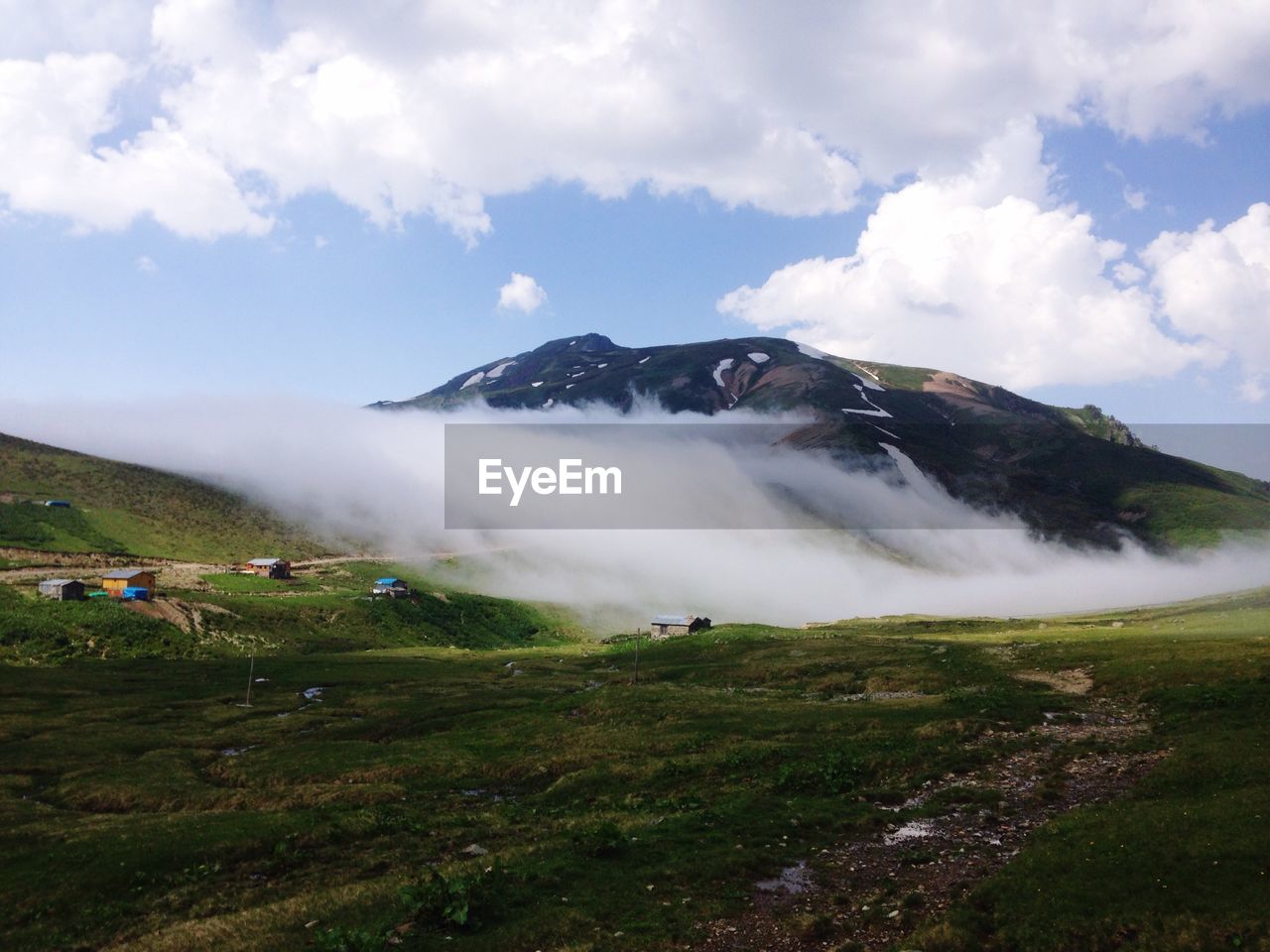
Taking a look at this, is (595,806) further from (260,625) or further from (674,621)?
(674,621)

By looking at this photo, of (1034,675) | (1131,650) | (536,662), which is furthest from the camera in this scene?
(536,662)

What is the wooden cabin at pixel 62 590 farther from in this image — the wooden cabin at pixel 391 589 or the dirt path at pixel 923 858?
the dirt path at pixel 923 858

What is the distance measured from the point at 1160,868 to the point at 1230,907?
122 inches

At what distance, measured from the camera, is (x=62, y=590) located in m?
132

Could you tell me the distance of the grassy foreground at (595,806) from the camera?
80.9ft

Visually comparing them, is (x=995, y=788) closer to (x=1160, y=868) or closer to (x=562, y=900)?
(x=1160, y=868)

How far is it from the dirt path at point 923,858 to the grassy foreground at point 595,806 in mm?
503

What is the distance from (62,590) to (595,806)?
130609 mm

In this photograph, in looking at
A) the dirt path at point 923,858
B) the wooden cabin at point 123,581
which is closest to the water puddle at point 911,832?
the dirt path at point 923,858

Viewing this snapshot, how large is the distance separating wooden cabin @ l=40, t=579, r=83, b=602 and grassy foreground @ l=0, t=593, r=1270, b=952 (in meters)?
37.6

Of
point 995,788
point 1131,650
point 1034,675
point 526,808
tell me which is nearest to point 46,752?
point 526,808

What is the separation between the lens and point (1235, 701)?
50.5 metres

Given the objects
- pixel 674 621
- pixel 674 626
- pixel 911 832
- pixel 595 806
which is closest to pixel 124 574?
pixel 674 626

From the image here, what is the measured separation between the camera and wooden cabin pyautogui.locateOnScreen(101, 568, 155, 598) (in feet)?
455
